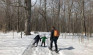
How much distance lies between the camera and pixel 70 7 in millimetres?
46688

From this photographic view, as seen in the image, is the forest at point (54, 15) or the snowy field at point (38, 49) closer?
the snowy field at point (38, 49)

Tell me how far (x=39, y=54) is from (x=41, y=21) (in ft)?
195

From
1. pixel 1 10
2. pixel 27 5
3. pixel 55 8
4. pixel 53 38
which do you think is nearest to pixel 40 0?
pixel 55 8

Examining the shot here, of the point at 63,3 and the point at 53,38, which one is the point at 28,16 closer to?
the point at 53,38

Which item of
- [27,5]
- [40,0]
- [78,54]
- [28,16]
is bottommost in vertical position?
[78,54]

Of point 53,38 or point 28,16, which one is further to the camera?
point 28,16

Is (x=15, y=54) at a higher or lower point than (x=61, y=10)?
lower

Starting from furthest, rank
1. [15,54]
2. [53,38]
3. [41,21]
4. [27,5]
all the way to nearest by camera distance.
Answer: [41,21], [27,5], [53,38], [15,54]

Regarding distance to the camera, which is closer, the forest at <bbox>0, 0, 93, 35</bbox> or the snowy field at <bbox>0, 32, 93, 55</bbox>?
the snowy field at <bbox>0, 32, 93, 55</bbox>

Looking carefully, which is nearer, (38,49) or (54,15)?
(38,49)

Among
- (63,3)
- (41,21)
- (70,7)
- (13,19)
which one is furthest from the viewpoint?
(41,21)

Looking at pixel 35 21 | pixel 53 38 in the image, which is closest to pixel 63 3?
pixel 35 21

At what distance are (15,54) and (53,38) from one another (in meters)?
3.39

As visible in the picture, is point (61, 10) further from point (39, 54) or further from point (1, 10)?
point (39, 54)
